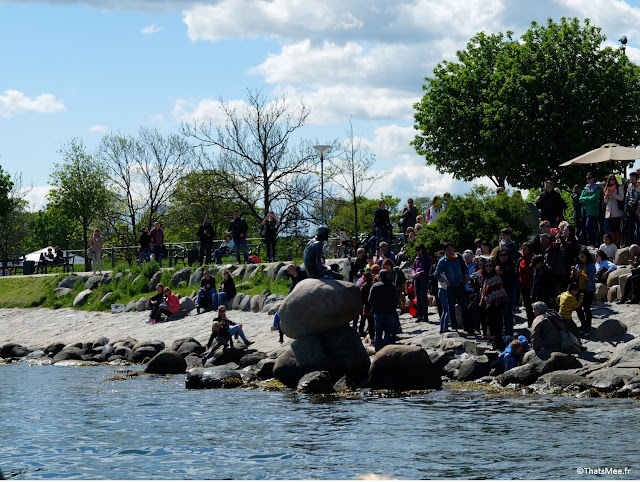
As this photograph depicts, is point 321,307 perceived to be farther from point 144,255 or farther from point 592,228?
point 144,255

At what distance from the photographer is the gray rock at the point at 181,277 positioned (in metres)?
36.6

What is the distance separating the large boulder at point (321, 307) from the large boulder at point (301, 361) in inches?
8.6

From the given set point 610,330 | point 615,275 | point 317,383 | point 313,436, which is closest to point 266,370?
point 317,383

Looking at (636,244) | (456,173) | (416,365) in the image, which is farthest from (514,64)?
(416,365)

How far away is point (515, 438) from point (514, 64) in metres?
33.4

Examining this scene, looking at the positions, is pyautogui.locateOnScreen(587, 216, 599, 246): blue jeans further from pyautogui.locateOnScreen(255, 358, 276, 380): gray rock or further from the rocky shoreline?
pyautogui.locateOnScreen(255, 358, 276, 380): gray rock

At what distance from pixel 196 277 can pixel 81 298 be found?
231 inches

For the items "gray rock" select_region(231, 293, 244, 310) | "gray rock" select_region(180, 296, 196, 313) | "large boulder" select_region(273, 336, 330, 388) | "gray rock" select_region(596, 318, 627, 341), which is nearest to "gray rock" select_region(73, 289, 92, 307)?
"gray rock" select_region(180, 296, 196, 313)

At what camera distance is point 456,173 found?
47.9 meters

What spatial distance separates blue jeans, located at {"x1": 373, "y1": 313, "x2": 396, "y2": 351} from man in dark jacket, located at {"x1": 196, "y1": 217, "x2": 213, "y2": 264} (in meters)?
15.6

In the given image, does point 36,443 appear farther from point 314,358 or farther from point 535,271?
point 535,271

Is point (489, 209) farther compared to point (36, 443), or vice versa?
point (489, 209)

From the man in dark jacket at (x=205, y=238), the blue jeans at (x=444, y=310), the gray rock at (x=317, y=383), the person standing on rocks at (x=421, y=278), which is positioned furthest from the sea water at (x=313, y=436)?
the man in dark jacket at (x=205, y=238)

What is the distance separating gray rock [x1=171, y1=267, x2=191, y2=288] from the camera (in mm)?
36562
